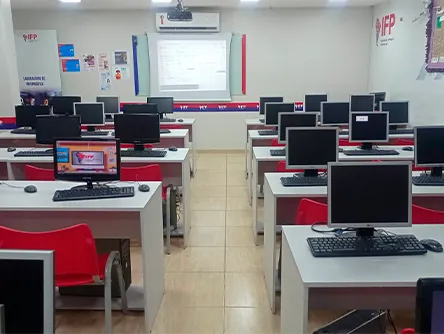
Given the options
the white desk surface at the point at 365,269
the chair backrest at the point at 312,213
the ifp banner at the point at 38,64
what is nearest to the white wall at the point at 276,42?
the ifp banner at the point at 38,64

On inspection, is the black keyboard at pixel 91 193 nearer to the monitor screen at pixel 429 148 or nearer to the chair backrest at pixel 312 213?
the chair backrest at pixel 312 213

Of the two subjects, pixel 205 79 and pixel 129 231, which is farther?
pixel 205 79

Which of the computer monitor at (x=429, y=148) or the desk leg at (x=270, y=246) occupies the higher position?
the computer monitor at (x=429, y=148)

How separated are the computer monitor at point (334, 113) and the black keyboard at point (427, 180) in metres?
2.62

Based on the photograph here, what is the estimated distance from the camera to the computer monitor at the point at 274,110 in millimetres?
6020

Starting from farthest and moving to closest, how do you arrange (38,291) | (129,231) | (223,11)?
(223,11) → (129,231) → (38,291)

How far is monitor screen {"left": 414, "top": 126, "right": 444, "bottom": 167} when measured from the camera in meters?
3.38

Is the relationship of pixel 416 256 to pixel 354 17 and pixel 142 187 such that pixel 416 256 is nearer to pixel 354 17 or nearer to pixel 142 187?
pixel 142 187

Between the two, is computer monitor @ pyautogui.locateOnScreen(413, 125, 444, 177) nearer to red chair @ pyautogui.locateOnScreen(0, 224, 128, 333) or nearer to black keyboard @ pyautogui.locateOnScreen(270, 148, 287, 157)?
black keyboard @ pyautogui.locateOnScreen(270, 148, 287, 157)

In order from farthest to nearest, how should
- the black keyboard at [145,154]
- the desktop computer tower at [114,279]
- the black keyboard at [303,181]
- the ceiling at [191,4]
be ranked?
1. the ceiling at [191,4]
2. the black keyboard at [145,154]
3. the black keyboard at [303,181]
4. the desktop computer tower at [114,279]

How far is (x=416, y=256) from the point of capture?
6.57 ft

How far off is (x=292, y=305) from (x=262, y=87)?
22.9 ft

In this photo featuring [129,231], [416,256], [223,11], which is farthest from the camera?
[223,11]

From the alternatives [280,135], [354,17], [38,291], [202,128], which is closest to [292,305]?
[38,291]
